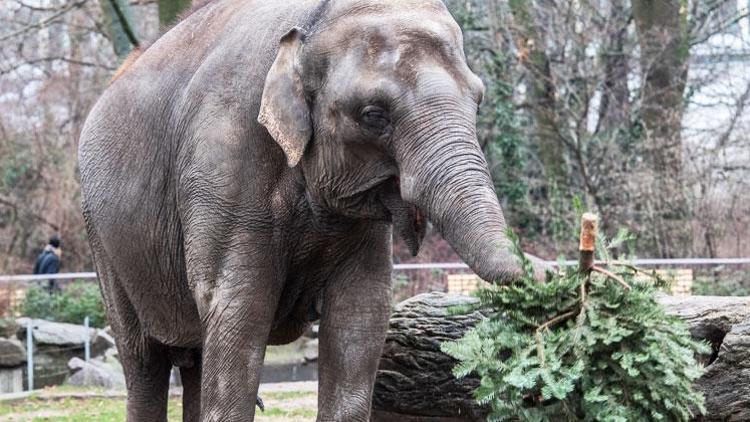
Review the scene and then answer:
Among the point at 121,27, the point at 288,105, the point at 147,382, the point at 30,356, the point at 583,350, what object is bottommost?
the point at 30,356

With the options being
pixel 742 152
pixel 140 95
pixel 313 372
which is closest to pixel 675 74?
pixel 742 152

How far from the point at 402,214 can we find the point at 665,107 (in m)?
17.8

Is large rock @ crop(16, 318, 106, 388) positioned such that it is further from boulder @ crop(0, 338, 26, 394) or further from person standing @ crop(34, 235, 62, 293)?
person standing @ crop(34, 235, 62, 293)

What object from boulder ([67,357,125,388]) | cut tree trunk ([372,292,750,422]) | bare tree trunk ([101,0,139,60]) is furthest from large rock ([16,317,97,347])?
cut tree trunk ([372,292,750,422])

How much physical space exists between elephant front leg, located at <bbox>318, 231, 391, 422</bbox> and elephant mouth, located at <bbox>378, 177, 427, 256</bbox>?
619 mm

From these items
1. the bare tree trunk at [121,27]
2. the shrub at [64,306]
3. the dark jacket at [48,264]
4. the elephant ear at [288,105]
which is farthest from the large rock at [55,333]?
the elephant ear at [288,105]

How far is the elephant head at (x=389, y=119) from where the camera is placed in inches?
207

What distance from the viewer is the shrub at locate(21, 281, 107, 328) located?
20594 millimetres

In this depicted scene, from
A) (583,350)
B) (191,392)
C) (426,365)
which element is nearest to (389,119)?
(583,350)

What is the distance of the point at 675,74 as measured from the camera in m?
23.0

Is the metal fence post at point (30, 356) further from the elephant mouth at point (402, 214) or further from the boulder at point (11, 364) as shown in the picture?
the elephant mouth at point (402, 214)

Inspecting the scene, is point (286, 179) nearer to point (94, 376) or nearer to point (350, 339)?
point (350, 339)

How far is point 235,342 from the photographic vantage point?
6.05 metres

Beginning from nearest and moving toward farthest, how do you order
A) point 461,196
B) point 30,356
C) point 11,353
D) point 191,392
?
point 461,196 → point 191,392 → point 30,356 → point 11,353
